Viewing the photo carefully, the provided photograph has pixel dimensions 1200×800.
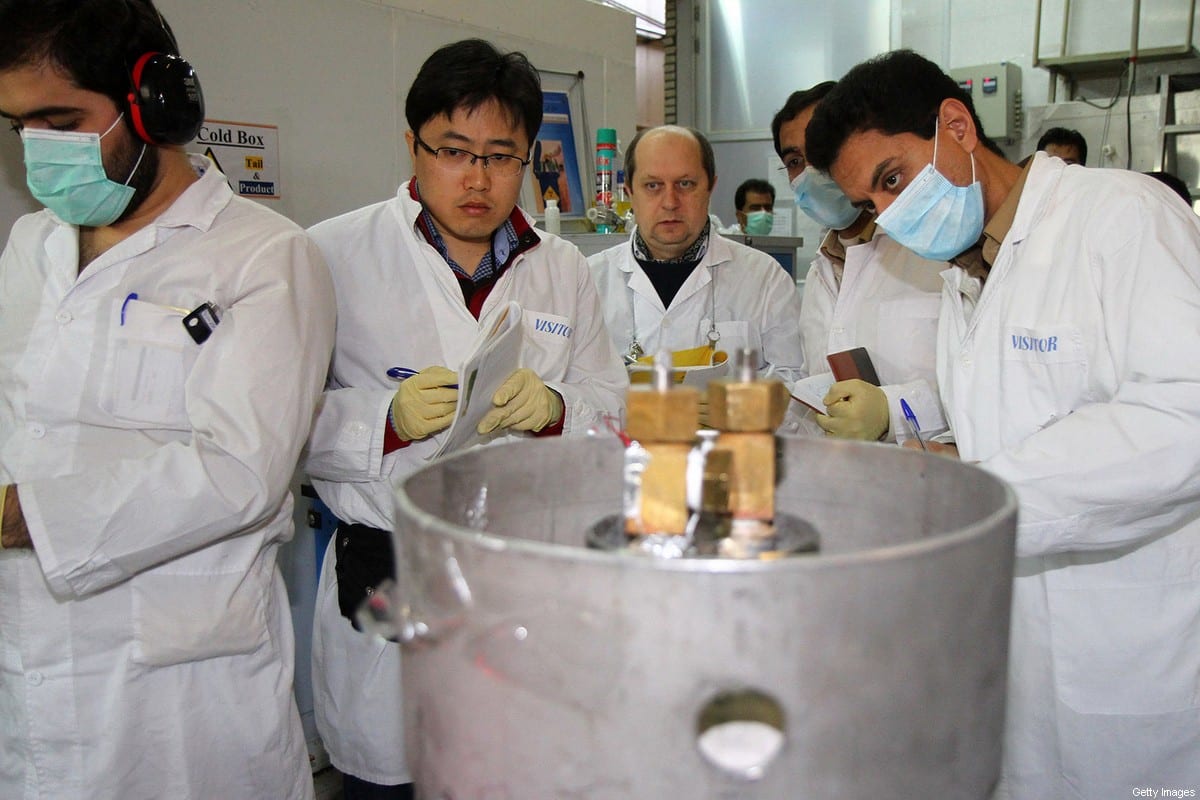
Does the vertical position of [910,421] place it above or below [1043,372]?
below

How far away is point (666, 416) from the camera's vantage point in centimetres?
68

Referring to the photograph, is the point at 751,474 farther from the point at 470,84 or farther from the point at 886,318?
the point at 886,318

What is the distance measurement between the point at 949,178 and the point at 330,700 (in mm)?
1372

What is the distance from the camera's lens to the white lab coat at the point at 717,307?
252 cm

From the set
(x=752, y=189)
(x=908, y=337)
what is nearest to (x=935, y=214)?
(x=908, y=337)

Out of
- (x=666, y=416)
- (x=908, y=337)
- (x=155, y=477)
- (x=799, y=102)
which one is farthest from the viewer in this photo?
(x=799, y=102)

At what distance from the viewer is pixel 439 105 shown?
1567 mm

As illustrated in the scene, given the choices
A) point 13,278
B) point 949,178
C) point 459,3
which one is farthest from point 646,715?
point 459,3

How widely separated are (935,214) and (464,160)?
2.52 ft

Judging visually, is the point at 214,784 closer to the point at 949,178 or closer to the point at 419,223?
the point at 419,223

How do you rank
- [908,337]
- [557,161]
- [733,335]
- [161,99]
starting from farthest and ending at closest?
[557,161]
[733,335]
[908,337]
[161,99]

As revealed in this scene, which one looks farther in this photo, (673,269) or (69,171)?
(673,269)

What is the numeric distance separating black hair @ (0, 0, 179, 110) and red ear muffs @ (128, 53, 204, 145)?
2 centimetres

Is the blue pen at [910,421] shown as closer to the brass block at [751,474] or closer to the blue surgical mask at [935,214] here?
the blue surgical mask at [935,214]
